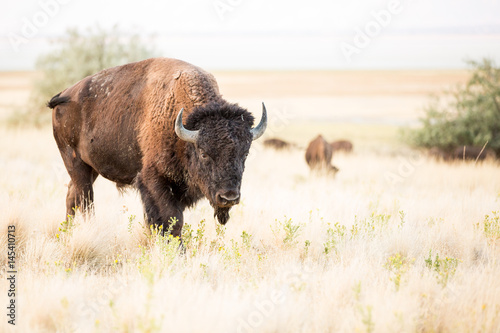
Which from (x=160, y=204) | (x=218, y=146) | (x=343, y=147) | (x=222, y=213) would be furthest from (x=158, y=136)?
(x=343, y=147)

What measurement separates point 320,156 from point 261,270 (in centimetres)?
917

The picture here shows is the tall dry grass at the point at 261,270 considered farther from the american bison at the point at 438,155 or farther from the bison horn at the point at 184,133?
the american bison at the point at 438,155

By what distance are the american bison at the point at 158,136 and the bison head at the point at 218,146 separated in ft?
0.04

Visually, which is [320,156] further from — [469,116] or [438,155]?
[469,116]

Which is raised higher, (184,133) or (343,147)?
(184,133)

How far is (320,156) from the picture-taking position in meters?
13.8

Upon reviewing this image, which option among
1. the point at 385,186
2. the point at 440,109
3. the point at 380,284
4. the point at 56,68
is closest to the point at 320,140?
the point at 385,186

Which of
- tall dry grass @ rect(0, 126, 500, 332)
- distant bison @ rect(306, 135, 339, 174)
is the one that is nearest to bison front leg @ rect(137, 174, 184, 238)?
tall dry grass @ rect(0, 126, 500, 332)

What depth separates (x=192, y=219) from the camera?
7.31 metres

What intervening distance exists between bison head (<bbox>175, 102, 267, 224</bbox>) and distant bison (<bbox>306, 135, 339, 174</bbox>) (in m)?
8.34

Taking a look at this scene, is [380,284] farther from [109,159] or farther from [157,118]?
[109,159]

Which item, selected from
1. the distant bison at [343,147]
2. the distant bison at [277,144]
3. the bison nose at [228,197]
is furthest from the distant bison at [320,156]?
the bison nose at [228,197]

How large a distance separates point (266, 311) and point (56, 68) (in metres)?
24.1

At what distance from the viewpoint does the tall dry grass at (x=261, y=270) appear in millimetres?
3715
